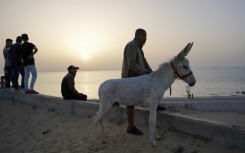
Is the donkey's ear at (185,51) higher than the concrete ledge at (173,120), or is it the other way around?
the donkey's ear at (185,51)

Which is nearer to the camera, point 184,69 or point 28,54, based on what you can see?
point 184,69

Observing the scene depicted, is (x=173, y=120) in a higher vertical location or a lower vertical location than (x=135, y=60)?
lower

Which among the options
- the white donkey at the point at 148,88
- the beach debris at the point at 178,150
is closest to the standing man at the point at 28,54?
the white donkey at the point at 148,88

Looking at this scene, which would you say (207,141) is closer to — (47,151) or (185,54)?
(185,54)

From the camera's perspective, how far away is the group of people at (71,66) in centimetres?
750

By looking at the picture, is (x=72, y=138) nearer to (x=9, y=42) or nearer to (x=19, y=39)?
(x=19, y=39)

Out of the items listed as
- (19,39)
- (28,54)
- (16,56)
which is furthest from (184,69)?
(16,56)

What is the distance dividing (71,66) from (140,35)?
4.58 metres

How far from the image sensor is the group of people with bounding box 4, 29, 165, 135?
7.50 metres

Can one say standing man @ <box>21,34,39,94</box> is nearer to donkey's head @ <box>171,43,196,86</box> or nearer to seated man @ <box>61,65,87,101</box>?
seated man @ <box>61,65,87,101</box>

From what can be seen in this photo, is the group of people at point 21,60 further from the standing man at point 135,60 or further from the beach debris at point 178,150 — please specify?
the beach debris at point 178,150

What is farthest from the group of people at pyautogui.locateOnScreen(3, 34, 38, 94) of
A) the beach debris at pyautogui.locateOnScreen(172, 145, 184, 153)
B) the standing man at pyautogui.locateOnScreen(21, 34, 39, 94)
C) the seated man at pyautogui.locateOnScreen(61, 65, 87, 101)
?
the beach debris at pyautogui.locateOnScreen(172, 145, 184, 153)

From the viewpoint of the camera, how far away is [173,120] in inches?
300

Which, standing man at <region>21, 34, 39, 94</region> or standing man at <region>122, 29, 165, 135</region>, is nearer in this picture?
standing man at <region>122, 29, 165, 135</region>
